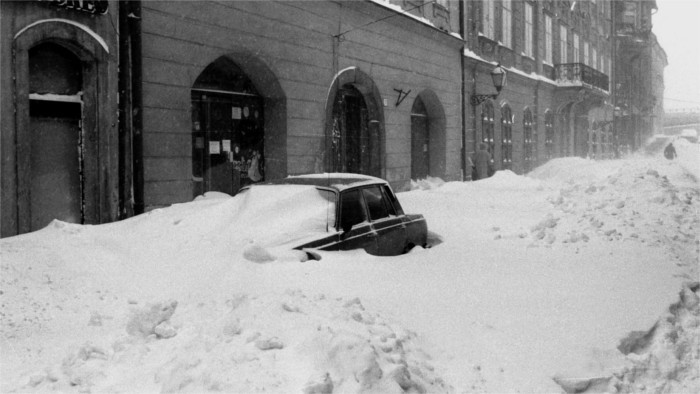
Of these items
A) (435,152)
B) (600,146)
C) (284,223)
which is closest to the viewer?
(284,223)

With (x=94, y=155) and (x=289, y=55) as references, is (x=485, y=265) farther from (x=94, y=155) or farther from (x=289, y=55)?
(x=289, y=55)

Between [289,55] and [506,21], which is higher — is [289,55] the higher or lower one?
the lower one

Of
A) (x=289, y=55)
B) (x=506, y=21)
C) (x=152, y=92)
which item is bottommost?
(x=152, y=92)

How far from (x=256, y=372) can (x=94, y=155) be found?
632cm

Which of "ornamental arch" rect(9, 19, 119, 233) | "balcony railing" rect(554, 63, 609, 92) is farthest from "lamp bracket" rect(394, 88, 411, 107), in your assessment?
"balcony railing" rect(554, 63, 609, 92)

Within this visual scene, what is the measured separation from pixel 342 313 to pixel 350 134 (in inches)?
452

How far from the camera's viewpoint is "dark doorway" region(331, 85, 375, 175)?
49.3 feet

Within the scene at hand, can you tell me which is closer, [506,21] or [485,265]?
[485,265]

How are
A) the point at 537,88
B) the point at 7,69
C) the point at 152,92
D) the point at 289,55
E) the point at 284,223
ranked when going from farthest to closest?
1. the point at 537,88
2. the point at 289,55
3. the point at 152,92
4. the point at 7,69
5. the point at 284,223

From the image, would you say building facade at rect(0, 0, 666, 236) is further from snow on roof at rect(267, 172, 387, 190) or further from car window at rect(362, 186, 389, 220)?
car window at rect(362, 186, 389, 220)

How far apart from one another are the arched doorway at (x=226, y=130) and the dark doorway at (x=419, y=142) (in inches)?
285

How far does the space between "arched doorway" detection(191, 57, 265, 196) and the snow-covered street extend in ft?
12.3

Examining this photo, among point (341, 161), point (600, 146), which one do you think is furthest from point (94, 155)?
point (600, 146)

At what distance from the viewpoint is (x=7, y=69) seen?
7855 mm
